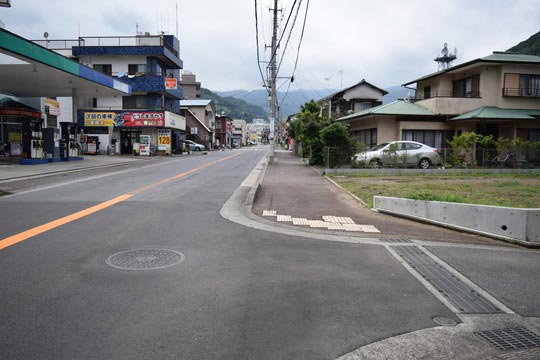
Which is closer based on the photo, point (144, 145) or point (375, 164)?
point (375, 164)

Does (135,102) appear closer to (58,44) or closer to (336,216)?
(58,44)

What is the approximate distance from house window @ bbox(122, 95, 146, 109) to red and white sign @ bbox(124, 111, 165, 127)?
7.49ft

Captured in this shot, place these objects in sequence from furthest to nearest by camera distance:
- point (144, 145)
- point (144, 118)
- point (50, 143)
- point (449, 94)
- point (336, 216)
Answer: point (144, 118) < point (144, 145) < point (449, 94) < point (50, 143) < point (336, 216)

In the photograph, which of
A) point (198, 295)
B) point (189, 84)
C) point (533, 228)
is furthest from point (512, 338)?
point (189, 84)

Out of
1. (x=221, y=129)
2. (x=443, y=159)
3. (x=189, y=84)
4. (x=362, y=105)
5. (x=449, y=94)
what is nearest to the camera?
(x=443, y=159)

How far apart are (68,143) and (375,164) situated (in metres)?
19.6

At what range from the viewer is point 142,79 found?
4056cm

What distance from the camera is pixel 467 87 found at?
1108 inches

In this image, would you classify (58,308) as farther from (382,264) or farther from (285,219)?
(285,219)

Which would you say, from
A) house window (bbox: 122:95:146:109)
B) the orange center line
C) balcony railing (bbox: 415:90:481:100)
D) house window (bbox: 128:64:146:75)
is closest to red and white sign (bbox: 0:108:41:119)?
house window (bbox: 122:95:146:109)

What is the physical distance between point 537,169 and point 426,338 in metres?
22.8

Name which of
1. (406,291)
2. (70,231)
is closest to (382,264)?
(406,291)

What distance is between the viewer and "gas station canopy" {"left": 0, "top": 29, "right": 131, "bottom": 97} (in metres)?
17.2

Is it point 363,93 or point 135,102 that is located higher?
point 363,93
